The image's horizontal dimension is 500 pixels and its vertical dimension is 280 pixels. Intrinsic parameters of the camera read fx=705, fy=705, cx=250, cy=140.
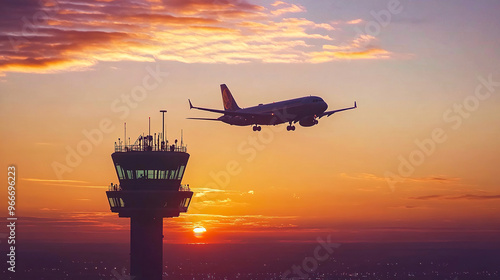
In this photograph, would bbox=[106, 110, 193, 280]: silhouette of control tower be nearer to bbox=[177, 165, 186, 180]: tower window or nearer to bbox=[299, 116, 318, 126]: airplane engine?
bbox=[177, 165, 186, 180]: tower window

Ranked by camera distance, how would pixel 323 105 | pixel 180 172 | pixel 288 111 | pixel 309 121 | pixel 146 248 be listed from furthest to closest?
pixel 288 111
pixel 180 172
pixel 323 105
pixel 146 248
pixel 309 121

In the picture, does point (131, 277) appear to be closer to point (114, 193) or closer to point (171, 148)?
point (114, 193)

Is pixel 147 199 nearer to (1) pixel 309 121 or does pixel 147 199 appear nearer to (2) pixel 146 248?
(2) pixel 146 248

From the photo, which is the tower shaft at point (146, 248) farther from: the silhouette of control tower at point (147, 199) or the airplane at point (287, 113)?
the airplane at point (287, 113)

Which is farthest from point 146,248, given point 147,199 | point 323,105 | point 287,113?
point 323,105

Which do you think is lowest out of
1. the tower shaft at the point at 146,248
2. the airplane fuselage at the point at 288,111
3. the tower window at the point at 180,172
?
the tower shaft at the point at 146,248

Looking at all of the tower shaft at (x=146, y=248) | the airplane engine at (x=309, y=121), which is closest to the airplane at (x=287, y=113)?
the airplane engine at (x=309, y=121)

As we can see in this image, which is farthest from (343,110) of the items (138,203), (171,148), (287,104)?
(138,203)

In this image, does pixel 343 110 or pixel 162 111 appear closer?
pixel 162 111

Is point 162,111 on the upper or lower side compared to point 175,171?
upper
